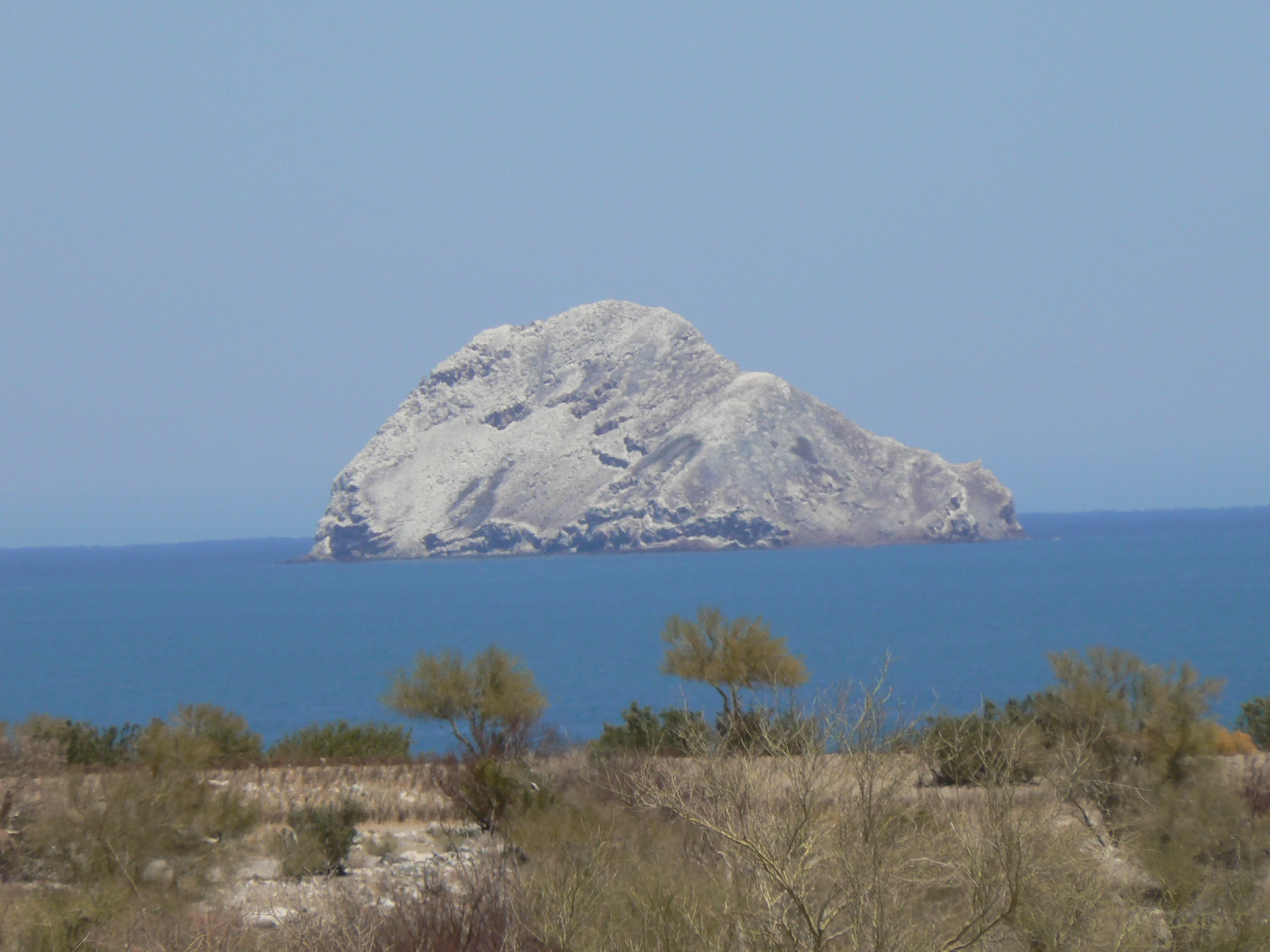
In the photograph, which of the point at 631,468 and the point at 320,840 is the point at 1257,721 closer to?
the point at 320,840

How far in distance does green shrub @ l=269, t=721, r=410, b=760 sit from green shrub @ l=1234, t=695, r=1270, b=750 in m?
14.0

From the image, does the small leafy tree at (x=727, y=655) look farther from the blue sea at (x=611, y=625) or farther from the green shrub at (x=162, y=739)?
the green shrub at (x=162, y=739)

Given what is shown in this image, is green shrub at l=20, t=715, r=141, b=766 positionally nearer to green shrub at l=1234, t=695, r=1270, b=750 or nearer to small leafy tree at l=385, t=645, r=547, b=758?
small leafy tree at l=385, t=645, r=547, b=758

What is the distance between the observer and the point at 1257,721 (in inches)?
806

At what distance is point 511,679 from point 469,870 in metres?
8.67

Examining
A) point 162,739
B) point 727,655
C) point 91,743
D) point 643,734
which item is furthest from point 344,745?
point 162,739

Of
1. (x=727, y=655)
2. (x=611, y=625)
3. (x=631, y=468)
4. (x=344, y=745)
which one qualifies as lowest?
(x=611, y=625)

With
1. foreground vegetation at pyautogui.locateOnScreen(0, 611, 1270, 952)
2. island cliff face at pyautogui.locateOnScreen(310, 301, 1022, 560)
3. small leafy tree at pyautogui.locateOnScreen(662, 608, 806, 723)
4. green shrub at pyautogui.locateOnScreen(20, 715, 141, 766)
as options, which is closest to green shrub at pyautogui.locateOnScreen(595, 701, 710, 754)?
foreground vegetation at pyautogui.locateOnScreen(0, 611, 1270, 952)

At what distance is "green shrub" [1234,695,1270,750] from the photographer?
65.6 ft

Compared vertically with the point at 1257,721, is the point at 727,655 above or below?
above

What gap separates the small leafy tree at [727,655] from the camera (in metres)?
19.2

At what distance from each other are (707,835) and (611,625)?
66.9 m

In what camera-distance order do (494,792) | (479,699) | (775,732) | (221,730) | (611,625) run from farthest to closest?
(611,625)
(221,730)
(479,699)
(494,792)
(775,732)

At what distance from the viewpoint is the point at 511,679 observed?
18.6 m
